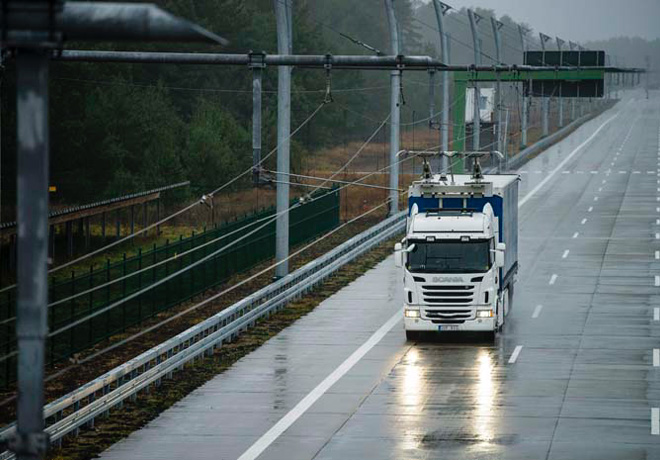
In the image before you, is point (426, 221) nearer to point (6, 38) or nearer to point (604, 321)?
point (604, 321)

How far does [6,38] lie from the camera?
984 centimetres

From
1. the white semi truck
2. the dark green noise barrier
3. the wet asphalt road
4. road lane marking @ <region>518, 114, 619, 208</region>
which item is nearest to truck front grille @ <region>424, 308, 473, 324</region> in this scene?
the white semi truck

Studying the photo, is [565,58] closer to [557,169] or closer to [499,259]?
[557,169]

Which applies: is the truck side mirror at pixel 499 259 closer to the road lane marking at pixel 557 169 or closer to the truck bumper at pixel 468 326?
the truck bumper at pixel 468 326

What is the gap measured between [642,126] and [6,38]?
144 meters

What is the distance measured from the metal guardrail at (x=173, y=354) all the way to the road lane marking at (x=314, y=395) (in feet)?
10.4

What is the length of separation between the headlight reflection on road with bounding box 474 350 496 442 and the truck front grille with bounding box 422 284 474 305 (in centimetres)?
135

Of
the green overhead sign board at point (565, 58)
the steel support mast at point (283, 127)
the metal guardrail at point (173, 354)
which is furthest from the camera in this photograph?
the green overhead sign board at point (565, 58)

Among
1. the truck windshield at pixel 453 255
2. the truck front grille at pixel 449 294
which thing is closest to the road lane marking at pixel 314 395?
the truck front grille at pixel 449 294

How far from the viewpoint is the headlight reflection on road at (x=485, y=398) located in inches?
1005

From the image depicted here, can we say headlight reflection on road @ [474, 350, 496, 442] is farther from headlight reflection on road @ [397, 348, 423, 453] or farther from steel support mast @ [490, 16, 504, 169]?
steel support mast @ [490, 16, 504, 169]

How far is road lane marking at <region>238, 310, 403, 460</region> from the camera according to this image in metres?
24.5

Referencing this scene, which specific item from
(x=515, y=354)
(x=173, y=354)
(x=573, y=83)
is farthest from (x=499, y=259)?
(x=573, y=83)

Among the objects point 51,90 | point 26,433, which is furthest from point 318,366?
point 51,90
